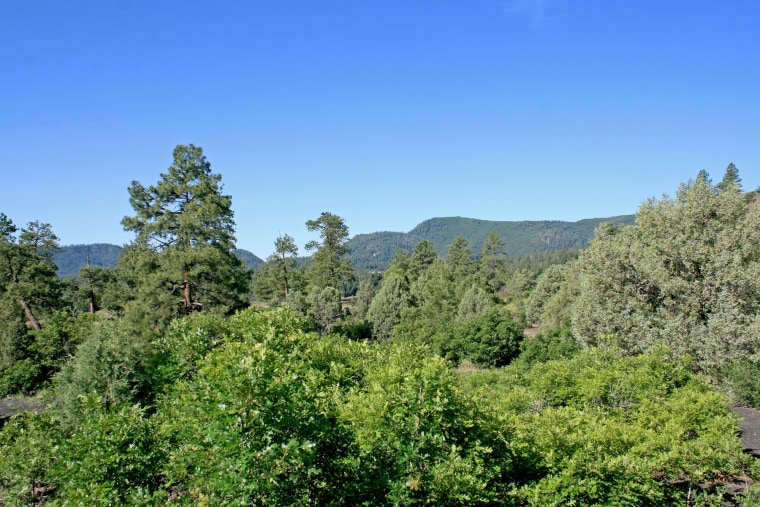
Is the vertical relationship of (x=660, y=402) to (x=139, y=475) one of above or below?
below

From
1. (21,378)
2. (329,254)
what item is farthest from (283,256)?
(21,378)

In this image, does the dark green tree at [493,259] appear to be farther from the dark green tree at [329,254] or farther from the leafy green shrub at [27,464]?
the leafy green shrub at [27,464]

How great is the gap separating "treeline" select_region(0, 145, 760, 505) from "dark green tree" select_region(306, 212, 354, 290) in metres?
26.6

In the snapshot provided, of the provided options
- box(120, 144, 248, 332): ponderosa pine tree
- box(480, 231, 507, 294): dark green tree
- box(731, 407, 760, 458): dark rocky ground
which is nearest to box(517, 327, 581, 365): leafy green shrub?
box(731, 407, 760, 458): dark rocky ground

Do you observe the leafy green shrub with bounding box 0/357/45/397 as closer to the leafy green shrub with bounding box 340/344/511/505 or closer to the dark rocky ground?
the leafy green shrub with bounding box 340/344/511/505

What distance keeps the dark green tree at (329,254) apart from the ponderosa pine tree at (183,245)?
96.5ft

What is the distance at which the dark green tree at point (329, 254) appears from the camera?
5338cm

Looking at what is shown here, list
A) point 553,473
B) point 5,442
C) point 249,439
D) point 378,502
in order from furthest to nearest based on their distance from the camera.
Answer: point 5,442
point 553,473
point 378,502
point 249,439

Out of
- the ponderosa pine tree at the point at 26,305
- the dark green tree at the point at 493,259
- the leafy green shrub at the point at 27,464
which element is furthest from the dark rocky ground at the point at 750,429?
the dark green tree at the point at 493,259

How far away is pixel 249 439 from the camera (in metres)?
5.65

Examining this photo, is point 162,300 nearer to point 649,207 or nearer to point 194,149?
point 194,149

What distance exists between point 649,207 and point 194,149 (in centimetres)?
2349

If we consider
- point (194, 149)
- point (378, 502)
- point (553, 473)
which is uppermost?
point (194, 149)

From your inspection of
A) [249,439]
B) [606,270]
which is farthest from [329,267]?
[249,439]
